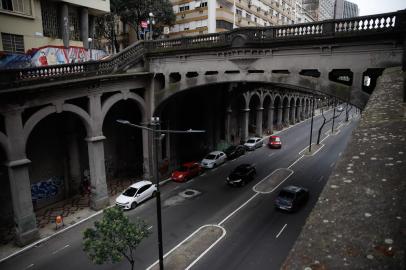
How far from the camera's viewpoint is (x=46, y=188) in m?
25.1

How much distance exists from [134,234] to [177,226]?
754 centimetres

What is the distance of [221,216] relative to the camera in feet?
73.9

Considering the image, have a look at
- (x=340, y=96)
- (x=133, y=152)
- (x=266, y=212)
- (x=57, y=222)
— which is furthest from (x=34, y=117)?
(x=340, y=96)

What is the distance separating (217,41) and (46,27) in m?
19.3

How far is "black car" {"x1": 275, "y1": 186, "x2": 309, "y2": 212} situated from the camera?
22641mm

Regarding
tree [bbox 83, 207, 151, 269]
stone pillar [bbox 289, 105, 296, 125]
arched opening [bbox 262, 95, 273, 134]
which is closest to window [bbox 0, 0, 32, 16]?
tree [bbox 83, 207, 151, 269]

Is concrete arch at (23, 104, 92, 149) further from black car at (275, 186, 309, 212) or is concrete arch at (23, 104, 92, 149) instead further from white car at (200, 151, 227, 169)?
black car at (275, 186, 309, 212)

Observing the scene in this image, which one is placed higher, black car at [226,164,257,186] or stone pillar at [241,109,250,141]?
stone pillar at [241,109,250,141]

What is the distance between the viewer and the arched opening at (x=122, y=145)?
30.3 metres

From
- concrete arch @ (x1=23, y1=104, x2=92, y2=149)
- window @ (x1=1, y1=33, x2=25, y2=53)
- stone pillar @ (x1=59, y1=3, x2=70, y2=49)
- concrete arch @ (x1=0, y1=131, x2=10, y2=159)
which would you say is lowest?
concrete arch @ (x1=0, y1=131, x2=10, y2=159)

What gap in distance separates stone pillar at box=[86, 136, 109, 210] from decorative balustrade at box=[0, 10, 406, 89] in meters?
5.53

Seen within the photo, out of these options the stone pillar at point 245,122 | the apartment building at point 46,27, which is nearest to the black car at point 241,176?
the stone pillar at point 245,122

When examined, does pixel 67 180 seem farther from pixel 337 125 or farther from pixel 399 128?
pixel 337 125

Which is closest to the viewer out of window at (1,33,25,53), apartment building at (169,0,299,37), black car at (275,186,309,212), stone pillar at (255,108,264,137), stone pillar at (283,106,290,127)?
black car at (275,186,309,212)
